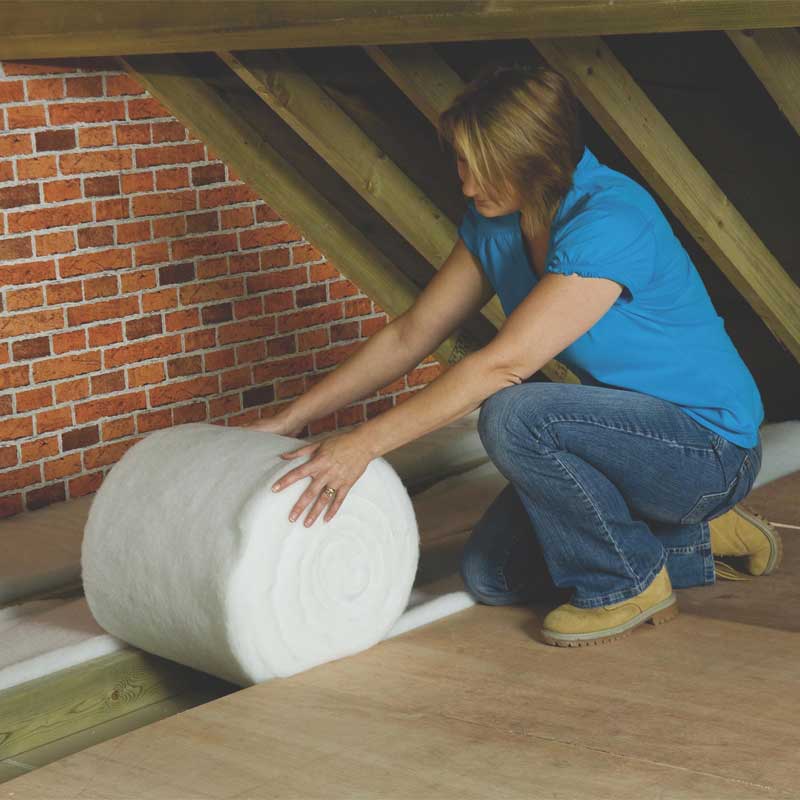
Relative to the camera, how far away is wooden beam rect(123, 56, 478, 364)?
3.75 meters

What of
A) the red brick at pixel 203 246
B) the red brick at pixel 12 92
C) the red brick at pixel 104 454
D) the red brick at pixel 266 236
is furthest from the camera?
the red brick at pixel 266 236

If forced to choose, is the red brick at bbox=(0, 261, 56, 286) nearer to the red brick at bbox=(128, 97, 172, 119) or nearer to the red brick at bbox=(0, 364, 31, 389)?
the red brick at bbox=(0, 364, 31, 389)

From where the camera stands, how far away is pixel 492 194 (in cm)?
253

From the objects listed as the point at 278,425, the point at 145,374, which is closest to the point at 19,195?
the point at 145,374

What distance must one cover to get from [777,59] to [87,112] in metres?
1.89

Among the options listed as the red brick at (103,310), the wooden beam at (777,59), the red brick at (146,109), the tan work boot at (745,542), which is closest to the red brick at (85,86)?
the red brick at (146,109)

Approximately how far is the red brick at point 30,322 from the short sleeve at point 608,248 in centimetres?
173

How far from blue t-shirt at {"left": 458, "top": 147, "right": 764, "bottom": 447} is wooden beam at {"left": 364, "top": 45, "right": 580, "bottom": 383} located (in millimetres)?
615

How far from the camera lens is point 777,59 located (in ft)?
8.75

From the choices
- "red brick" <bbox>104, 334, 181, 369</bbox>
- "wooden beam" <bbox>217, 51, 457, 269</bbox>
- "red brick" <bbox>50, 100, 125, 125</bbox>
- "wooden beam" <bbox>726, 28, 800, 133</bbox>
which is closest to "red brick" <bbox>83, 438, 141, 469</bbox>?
"red brick" <bbox>104, 334, 181, 369</bbox>

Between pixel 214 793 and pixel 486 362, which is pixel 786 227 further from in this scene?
pixel 214 793

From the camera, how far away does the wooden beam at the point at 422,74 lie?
→ 3131 millimetres

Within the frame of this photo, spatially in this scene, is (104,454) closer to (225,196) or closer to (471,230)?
(225,196)

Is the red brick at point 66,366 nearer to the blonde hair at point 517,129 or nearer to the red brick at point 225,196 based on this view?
the red brick at point 225,196
